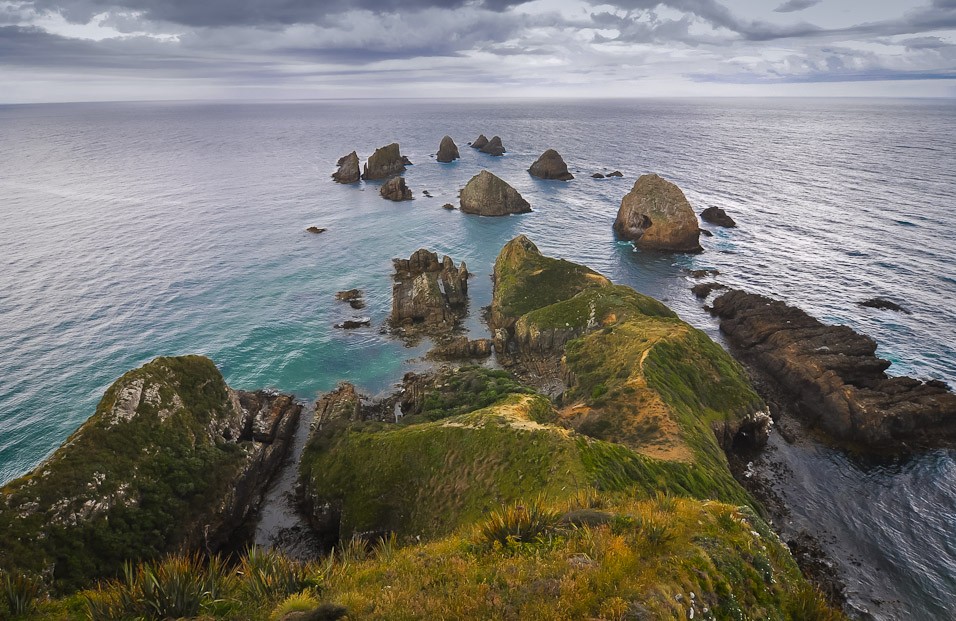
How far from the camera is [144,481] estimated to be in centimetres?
2630

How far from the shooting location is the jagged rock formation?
73.0ft

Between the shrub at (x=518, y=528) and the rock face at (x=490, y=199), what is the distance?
85076mm

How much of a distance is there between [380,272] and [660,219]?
4565 centimetres

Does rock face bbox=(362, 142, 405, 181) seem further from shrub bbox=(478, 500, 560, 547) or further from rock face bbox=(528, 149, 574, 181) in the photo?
shrub bbox=(478, 500, 560, 547)

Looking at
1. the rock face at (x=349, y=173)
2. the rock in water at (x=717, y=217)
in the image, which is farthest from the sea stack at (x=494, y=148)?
the rock in water at (x=717, y=217)

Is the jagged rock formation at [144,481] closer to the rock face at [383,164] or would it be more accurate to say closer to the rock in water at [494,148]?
the rock face at [383,164]

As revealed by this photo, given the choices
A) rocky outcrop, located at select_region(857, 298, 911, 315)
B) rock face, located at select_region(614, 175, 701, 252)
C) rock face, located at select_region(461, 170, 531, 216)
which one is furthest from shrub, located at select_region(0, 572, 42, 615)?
rock face, located at select_region(461, 170, 531, 216)

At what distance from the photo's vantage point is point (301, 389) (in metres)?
43.9

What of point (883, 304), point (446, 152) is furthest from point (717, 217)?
point (446, 152)

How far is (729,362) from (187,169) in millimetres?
158534

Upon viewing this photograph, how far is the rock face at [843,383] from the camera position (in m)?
36.5

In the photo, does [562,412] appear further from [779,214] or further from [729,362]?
[779,214]

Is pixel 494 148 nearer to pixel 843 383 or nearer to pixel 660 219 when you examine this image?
pixel 660 219

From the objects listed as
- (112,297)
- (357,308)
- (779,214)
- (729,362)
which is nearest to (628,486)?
(729,362)
